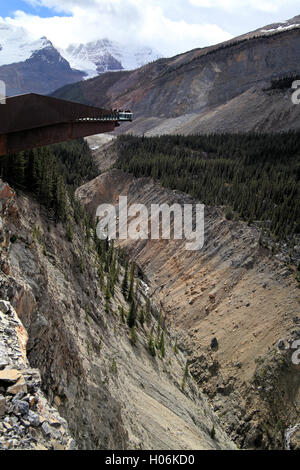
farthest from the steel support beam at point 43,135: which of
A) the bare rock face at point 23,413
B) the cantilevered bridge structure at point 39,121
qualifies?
the bare rock face at point 23,413

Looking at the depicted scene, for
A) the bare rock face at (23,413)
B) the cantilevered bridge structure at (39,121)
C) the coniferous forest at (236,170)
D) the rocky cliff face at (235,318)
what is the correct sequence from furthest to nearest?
the coniferous forest at (236,170) < the rocky cliff face at (235,318) < the cantilevered bridge structure at (39,121) < the bare rock face at (23,413)

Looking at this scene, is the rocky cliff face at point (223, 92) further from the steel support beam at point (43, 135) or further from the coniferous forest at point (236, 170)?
the steel support beam at point (43, 135)

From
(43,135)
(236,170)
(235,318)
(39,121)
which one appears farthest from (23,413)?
(236,170)

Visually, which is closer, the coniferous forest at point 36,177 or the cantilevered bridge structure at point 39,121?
the cantilevered bridge structure at point 39,121

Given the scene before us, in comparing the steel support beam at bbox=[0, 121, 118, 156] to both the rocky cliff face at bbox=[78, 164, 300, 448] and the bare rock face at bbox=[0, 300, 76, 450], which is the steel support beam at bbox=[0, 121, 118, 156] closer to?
the bare rock face at bbox=[0, 300, 76, 450]


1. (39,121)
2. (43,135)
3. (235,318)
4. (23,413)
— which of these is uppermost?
(39,121)

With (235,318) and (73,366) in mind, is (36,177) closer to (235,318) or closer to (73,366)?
(73,366)

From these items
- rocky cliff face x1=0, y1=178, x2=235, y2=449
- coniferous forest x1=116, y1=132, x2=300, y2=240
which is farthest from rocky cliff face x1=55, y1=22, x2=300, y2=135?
rocky cliff face x1=0, y1=178, x2=235, y2=449
